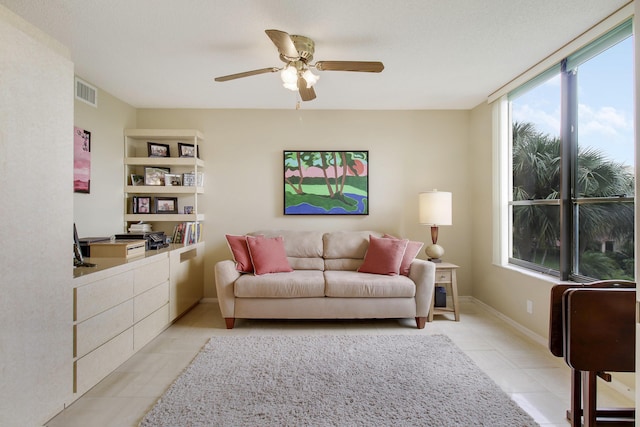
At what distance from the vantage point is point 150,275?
9.63 feet

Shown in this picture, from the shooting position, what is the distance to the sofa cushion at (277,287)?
3.25m

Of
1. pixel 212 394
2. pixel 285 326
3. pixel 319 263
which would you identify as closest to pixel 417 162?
pixel 319 263

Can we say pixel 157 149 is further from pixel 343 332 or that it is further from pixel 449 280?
pixel 449 280

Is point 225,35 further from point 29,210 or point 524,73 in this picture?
point 524,73

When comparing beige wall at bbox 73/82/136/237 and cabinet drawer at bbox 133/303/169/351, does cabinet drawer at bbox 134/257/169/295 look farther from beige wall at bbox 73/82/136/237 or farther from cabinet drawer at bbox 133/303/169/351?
beige wall at bbox 73/82/136/237

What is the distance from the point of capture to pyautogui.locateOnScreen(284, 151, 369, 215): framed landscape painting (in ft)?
13.8

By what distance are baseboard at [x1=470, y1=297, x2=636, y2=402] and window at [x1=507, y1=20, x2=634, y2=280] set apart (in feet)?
1.91

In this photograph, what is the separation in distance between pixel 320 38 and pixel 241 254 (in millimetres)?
2209

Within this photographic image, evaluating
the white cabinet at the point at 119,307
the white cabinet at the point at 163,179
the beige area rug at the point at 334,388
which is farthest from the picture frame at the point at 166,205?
the beige area rug at the point at 334,388

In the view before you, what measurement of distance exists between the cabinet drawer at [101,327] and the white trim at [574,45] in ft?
12.9

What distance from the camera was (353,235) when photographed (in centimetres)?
394

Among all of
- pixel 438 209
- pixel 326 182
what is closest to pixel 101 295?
pixel 326 182

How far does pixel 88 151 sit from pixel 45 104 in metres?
1.72

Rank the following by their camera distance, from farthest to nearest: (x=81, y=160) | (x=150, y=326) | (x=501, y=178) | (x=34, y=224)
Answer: (x=501, y=178)
(x=81, y=160)
(x=150, y=326)
(x=34, y=224)
